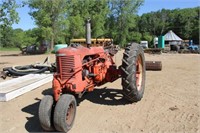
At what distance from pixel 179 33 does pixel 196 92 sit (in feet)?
223

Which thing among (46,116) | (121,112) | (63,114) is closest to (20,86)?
(121,112)

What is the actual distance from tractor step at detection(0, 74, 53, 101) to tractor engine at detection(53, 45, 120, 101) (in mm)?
2371

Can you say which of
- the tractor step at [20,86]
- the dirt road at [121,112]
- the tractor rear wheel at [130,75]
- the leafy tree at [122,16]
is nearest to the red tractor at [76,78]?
the tractor rear wheel at [130,75]

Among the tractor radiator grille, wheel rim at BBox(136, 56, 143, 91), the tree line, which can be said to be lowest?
wheel rim at BBox(136, 56, 143, 91)

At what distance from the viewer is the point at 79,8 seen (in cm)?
4625

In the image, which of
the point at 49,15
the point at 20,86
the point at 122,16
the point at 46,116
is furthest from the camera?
the point at 122,16

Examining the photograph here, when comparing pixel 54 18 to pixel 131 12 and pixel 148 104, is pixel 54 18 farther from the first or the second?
pixel 148 104

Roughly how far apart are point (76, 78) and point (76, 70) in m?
0.15

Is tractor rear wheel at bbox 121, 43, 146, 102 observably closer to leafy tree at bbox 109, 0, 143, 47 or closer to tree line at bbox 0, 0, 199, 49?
tree line at bbox 0, 0, 199, 49

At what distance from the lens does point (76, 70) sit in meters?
5.68

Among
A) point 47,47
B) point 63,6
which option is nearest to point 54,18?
point 63,6

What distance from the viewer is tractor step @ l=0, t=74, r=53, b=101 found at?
296 inches

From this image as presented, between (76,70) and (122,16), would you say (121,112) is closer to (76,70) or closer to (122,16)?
(76,70)

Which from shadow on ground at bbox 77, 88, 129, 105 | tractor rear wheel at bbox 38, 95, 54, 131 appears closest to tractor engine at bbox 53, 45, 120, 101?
tractor rear wheel at bbox 38, 95, 54, 131
